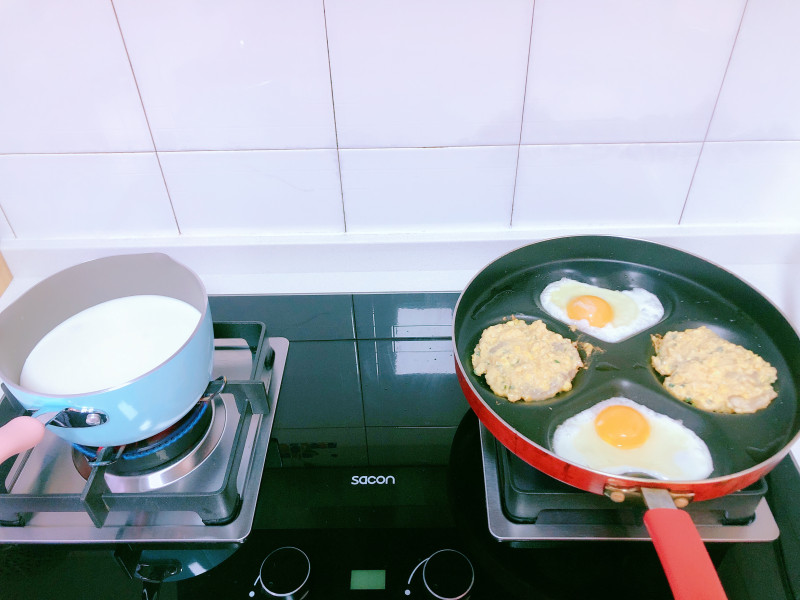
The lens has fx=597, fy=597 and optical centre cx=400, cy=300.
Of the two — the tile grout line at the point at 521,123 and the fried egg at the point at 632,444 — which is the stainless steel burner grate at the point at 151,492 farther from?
the tile grout line at the point at 521,123

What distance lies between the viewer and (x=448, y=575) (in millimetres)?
812

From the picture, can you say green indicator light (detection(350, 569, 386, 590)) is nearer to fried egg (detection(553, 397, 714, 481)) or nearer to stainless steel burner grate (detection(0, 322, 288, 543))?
stainless steel burner grate (detection(0, 322, 288, 543))

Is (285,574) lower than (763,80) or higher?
lower

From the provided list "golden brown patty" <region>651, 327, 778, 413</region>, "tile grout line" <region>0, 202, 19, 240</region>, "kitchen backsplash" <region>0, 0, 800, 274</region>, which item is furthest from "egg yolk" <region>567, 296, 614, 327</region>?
"tile grout line" <region>0, 202, 19, 240</region>

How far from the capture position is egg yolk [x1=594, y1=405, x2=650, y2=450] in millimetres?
868

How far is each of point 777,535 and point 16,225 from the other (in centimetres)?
149

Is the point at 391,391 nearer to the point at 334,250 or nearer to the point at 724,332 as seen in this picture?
the point at 334,250

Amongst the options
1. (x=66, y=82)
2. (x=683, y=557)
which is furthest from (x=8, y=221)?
(x=683, y=557)

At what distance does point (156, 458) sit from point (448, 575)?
47 centimetres

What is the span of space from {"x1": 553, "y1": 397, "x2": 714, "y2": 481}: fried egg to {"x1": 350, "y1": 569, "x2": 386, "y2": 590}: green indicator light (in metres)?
0.30

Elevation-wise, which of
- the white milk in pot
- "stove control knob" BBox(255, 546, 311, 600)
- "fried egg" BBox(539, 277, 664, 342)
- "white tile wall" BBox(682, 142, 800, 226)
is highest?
"white tile wall" BBox(682, 142, 800, 226)

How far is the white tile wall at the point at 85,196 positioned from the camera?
3.80 ft

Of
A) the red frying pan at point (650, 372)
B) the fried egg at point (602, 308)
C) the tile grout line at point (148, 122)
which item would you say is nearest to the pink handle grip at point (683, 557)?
the red frying pan at point (650, 372)

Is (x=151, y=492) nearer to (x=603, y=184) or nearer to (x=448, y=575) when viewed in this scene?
(x=448, y=575)
